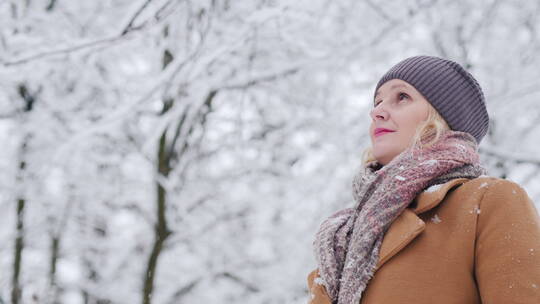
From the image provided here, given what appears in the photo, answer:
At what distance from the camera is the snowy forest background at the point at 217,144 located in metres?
4.04

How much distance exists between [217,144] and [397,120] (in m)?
4.06

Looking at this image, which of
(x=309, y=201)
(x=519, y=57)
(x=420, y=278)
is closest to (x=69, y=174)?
(x=309, y=201)

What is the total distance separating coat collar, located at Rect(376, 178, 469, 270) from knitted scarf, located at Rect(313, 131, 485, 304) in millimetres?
14

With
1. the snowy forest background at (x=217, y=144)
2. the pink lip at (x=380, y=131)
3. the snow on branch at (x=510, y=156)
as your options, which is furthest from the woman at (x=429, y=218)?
the snow on branch at (x=510, y=156)

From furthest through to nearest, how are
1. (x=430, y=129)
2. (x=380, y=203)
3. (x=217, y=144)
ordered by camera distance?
(x=217, y=144) → (x=430, y=129) → (x=380, y=203)

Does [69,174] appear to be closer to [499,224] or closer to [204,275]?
[204,275]

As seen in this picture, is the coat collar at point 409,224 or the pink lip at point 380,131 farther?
the pink lip at point 380,131

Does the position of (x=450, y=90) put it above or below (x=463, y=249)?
above

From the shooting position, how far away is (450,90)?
1.33 m

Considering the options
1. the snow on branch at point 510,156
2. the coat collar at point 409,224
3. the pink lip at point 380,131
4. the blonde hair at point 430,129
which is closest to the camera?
the coat collar at point 409,224

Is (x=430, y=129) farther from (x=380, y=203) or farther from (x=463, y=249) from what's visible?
(x=463, y=249)

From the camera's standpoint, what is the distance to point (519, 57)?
4.54 m

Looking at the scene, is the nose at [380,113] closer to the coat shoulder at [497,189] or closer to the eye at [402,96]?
the eye at [402,96]

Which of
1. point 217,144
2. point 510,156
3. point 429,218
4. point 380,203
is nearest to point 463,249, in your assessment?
point 429,218
